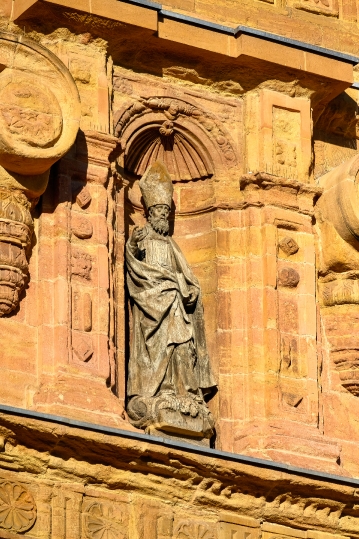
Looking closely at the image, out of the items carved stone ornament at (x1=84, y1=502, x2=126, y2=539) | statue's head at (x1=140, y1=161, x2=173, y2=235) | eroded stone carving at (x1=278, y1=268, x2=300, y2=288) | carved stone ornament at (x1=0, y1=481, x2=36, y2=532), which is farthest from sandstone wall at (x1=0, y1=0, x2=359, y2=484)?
carved stone ornament at (x1=0, y1=481, x2=36, y2=532)

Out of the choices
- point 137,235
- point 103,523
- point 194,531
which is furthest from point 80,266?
point 194,531

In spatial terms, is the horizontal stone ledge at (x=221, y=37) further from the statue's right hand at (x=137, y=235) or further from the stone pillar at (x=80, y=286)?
the statue's right hand at (x=137, y=235)

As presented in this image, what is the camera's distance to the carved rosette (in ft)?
63.0

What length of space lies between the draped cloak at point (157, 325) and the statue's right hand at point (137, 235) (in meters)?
0.03

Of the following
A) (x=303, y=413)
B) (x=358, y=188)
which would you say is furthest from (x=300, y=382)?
(x=358, y=188)

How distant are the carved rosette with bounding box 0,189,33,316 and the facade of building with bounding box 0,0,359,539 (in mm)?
14

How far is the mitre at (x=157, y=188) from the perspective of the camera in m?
20.6

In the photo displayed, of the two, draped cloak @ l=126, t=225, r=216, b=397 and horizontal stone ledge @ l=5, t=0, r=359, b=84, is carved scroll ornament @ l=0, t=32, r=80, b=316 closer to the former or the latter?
horizontal stone ledge @ l=5, t=0, r=359, b=84

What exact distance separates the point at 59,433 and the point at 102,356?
106 centimetres

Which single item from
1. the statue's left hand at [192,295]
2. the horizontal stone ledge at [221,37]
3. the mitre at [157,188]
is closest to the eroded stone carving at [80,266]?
the statue's left hand at [192,295]

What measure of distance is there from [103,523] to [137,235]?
2639 millimetres

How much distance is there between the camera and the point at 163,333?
65.9 feet

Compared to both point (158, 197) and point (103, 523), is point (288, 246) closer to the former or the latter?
point (158, 197)

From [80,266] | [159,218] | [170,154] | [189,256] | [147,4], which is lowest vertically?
[80,266]
